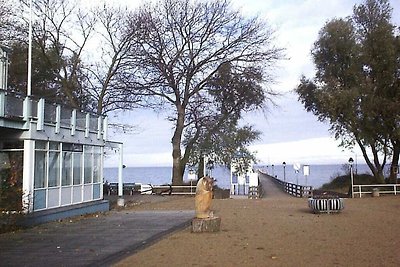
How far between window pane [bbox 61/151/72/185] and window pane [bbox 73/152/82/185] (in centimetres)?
50

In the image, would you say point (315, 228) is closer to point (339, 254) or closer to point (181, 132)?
point (339, 254)

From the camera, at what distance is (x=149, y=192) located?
154ft

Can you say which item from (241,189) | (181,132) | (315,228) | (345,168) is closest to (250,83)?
(181,132)

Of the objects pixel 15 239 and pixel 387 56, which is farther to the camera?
pixel 387 56

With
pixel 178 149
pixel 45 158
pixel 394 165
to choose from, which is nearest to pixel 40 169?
pixel 45 158

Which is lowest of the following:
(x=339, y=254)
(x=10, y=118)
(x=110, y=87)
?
(x=339, y=254)

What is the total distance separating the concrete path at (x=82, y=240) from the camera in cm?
1137

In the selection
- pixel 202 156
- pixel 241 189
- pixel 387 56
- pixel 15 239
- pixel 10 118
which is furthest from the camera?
pixel 241 189

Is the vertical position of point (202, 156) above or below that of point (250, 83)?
below

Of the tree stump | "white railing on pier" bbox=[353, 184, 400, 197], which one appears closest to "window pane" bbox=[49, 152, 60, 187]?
the tree stump

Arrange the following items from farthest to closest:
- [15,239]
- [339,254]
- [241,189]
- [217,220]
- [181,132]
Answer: [241,189]
[181,132]
[217,220]
[15,239]
[339,254]

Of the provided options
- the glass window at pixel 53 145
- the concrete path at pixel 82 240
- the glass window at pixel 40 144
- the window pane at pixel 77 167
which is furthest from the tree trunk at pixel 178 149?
the glass window at pixel 40 144

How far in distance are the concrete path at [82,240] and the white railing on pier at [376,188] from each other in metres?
20.4

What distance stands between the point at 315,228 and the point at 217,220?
3098 mm
